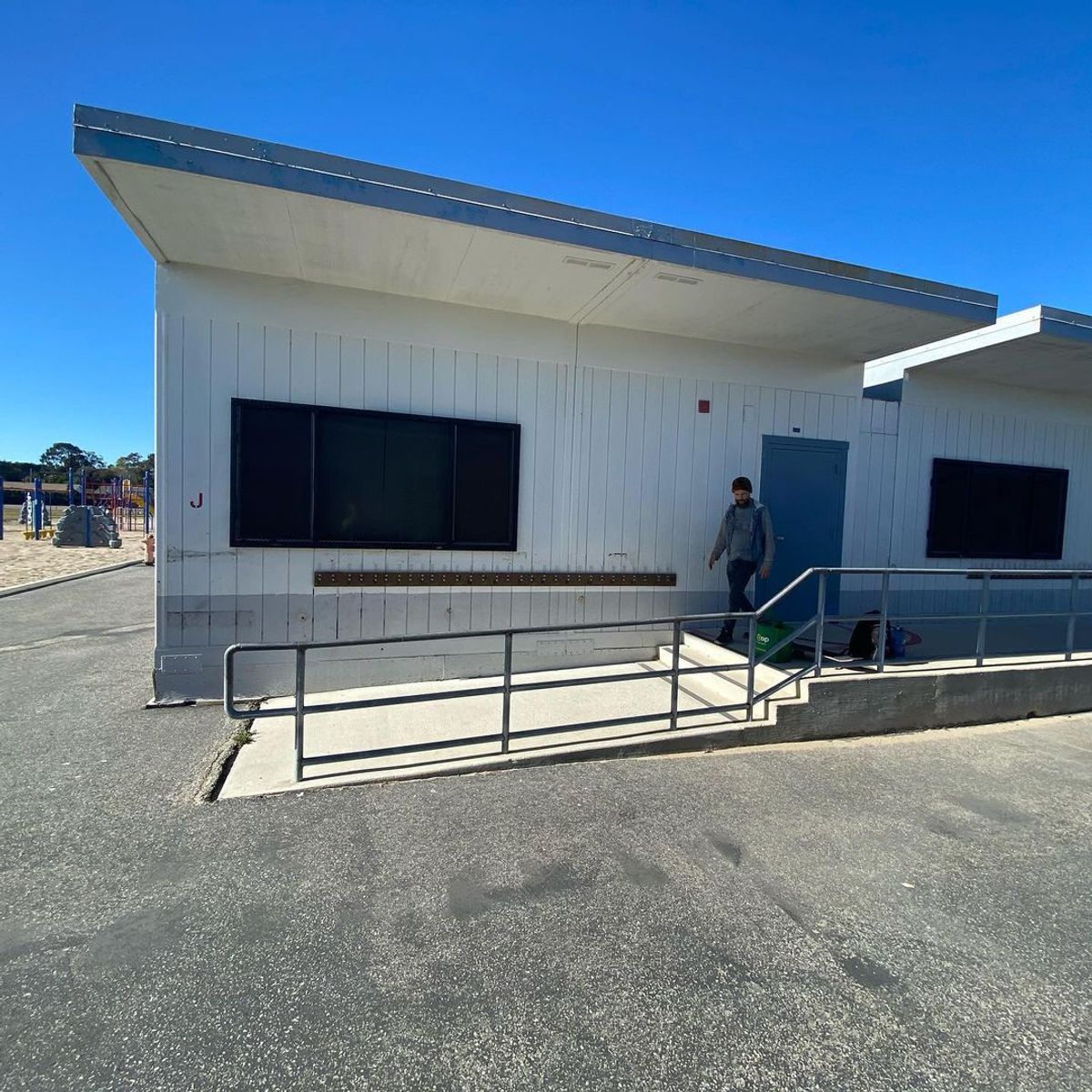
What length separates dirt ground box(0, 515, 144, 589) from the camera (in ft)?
45.6

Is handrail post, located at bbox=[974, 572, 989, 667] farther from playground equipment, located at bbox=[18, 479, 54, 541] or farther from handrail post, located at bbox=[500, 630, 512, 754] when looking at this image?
playground equipment, located at bbox=[18, 479, 54, 541]

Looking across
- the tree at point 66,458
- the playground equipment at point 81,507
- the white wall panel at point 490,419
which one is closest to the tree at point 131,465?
the tree at point 66,458

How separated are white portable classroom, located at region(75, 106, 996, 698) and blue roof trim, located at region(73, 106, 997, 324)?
16 mm

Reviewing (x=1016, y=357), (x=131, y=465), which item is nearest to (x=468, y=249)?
(x=1016, y=357)

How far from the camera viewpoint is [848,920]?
283cm

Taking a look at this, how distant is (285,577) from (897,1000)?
16.7ft

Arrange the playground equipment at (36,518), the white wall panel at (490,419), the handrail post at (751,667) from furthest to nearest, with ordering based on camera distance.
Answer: the playground equipment at (36,518) < the white wall panel at (490,419) < the handrail post at (751,667)

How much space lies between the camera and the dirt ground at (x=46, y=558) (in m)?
13.9

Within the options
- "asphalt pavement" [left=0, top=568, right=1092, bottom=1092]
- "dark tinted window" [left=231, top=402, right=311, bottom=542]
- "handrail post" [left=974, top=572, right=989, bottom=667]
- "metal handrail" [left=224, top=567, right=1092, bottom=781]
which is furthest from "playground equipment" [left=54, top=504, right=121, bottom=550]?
"handrail post" [left=974, top=572, right=989, bottom=667]

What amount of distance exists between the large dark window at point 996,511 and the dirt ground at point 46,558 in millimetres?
15425

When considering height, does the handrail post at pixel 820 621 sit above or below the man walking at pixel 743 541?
below

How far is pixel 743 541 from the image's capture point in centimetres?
612

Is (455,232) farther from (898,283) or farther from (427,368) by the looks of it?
(898,283)

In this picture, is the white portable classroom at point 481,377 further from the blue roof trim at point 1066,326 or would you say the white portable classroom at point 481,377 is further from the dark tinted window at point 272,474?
the blue roof trim at point 1066,326
